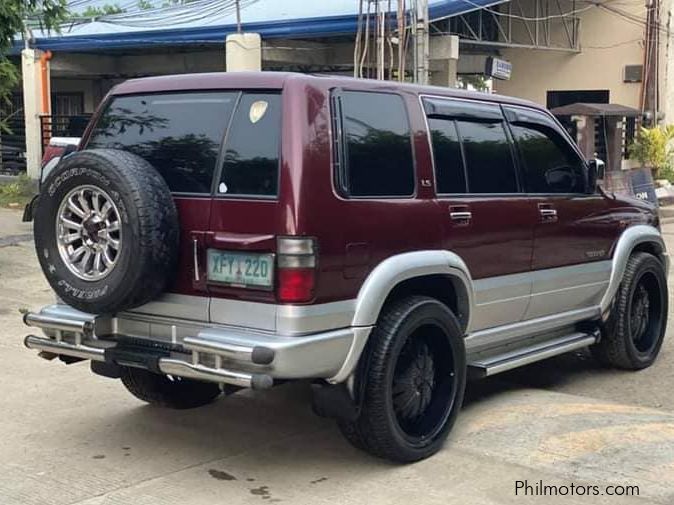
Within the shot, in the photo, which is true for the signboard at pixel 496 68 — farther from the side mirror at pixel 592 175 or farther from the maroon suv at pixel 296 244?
the maroon suv at pixel 296 244

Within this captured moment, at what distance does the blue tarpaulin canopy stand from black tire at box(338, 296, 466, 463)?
1292 cm

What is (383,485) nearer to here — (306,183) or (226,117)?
(306,183)

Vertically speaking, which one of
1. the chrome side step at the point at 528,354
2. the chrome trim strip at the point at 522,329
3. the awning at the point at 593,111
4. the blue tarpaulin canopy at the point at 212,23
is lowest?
the chrome side step at the point at 528,354

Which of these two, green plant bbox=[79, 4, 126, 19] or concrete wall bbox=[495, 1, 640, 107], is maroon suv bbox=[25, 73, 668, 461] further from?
green plant bbox=[79, 4, 126, 19]

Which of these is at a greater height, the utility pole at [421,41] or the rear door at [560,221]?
the utility pole at [421,41]

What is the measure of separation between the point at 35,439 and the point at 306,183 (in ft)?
7.72

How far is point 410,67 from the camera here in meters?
17.7

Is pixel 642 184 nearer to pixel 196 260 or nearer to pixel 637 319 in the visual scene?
pixel 637 319

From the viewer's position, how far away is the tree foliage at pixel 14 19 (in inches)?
431

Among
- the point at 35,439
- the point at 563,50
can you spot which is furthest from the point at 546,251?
the point at 563,50

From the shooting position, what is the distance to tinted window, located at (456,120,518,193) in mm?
5488

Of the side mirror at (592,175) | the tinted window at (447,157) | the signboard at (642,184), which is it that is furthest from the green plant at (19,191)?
the tinted window at (447,157)

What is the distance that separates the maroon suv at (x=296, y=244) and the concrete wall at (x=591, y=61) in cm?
1938

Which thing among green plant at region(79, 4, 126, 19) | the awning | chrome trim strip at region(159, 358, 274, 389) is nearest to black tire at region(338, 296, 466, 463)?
chrome trim strip at region(159, 358, 274, 389)
